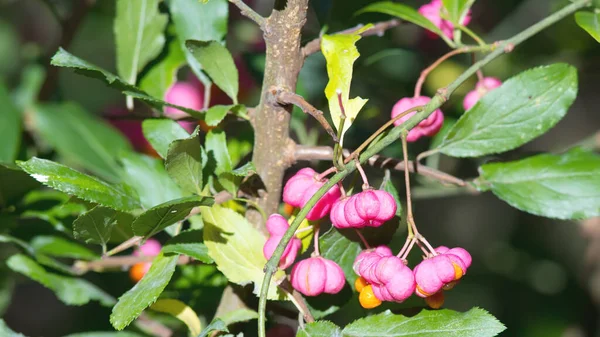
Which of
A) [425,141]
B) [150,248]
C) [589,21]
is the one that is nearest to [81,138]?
[150,248]

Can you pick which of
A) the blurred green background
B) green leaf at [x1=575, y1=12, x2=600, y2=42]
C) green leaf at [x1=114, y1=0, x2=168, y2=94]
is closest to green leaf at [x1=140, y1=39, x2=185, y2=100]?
green leaf at [x1=114, y1=0, x2=168, y2=94]

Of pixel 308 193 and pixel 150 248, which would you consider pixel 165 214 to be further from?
pixel 150 248

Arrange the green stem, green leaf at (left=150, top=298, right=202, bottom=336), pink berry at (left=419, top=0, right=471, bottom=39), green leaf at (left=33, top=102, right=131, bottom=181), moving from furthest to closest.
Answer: green leaf at (left=33, top=102, right=131, bottom=181) < pink berry at (left=419, top=0, right=471, bottom=39) < green leaf at (left=150, top=298, right=202, bottom=336) < the green stem

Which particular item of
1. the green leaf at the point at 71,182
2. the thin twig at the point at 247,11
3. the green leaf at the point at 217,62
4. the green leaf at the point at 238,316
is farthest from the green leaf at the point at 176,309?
the thin twig at the point at 247,11

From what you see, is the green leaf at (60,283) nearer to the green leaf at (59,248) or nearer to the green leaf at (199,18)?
the green leaf at (59,248)

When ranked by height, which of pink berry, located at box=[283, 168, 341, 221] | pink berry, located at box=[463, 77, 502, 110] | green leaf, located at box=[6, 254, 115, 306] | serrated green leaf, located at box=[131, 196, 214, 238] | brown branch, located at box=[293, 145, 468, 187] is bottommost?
green leaf, located at box=[6, 254, 115, 306]

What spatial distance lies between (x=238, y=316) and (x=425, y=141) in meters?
0.54

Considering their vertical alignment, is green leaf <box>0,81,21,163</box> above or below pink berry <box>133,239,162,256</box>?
above

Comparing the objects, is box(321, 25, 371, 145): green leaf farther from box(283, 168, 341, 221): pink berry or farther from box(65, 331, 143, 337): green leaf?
box(65, 331, 143, 337): green leaf

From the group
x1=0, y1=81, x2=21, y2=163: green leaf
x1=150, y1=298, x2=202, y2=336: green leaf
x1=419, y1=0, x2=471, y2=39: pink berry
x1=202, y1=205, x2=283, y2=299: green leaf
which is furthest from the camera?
x1=0, y1=81, x2=21, y2=163: green leaf

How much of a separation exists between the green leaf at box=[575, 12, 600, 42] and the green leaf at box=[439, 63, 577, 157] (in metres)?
0.06

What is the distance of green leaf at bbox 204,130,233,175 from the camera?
877mm

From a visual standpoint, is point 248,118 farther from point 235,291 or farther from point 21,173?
point 21,173

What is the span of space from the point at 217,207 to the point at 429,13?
45 cm
